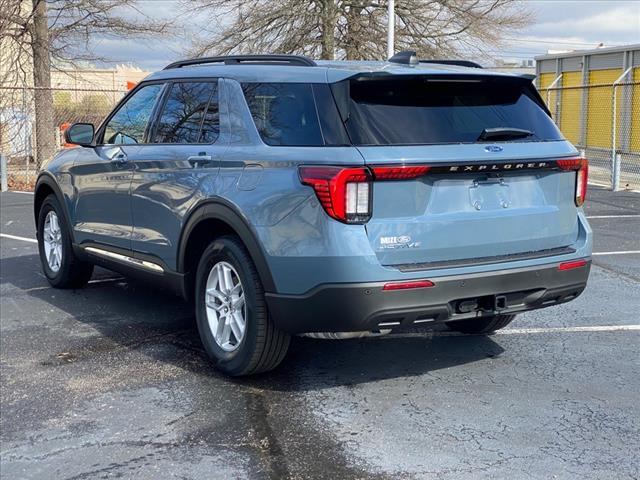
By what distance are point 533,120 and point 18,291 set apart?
16.0 ft

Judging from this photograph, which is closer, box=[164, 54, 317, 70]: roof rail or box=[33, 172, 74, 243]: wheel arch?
box=[164, 54, 317, 70]: roof rail

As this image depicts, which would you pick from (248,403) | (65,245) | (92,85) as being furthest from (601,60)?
(248,403)

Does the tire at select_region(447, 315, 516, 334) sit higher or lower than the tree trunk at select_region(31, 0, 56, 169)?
lower

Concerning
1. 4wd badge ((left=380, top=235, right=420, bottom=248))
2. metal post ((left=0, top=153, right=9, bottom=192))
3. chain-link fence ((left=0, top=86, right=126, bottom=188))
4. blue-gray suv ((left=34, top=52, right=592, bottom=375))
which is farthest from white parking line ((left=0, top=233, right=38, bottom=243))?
chain-link fence ((left=0, top=86, right=126, bottom=188))

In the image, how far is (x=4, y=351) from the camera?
5457mm

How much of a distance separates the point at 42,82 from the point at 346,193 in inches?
687

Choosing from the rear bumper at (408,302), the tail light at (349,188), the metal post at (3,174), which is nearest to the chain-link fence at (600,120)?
the metal post at (3,174)

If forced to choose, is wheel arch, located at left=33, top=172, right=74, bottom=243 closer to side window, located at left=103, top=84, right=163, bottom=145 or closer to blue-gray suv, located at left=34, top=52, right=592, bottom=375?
side window, located at left=103, top=84, right=163, bottom=145

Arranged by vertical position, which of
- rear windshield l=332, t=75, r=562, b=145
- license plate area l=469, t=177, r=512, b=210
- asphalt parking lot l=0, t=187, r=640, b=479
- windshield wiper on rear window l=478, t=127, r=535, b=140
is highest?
rear windshield l=332, t=75, r=562, b=145

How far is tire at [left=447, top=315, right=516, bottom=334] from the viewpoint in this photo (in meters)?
5.51

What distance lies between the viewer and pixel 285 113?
14.5 feet

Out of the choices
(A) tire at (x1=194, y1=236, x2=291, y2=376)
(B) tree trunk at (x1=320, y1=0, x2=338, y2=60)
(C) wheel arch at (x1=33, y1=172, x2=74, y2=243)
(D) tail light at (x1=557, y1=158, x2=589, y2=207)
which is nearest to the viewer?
(A) tire at (x1=194, y1=236, x2=291, y2=376)

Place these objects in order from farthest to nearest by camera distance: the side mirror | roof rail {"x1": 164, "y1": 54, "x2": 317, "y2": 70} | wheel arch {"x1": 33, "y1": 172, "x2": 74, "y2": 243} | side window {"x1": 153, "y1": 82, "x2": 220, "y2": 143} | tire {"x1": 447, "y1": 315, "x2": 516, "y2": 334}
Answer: wheel arch {"x1": 33, "y1": 172, "x2": 74, "y2": 243}
the side mirror
tire {"x1": 447, "y1": 315, "x2": 516, "y2": 334}
side window {"x1": 153, "y1": 82, "x2": 220, "y2": 143}
roof rail {"x1": 164, "y1": 54, "x2": 317, "y2": 70}

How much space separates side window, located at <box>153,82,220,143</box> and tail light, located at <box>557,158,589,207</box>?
2071 mm
